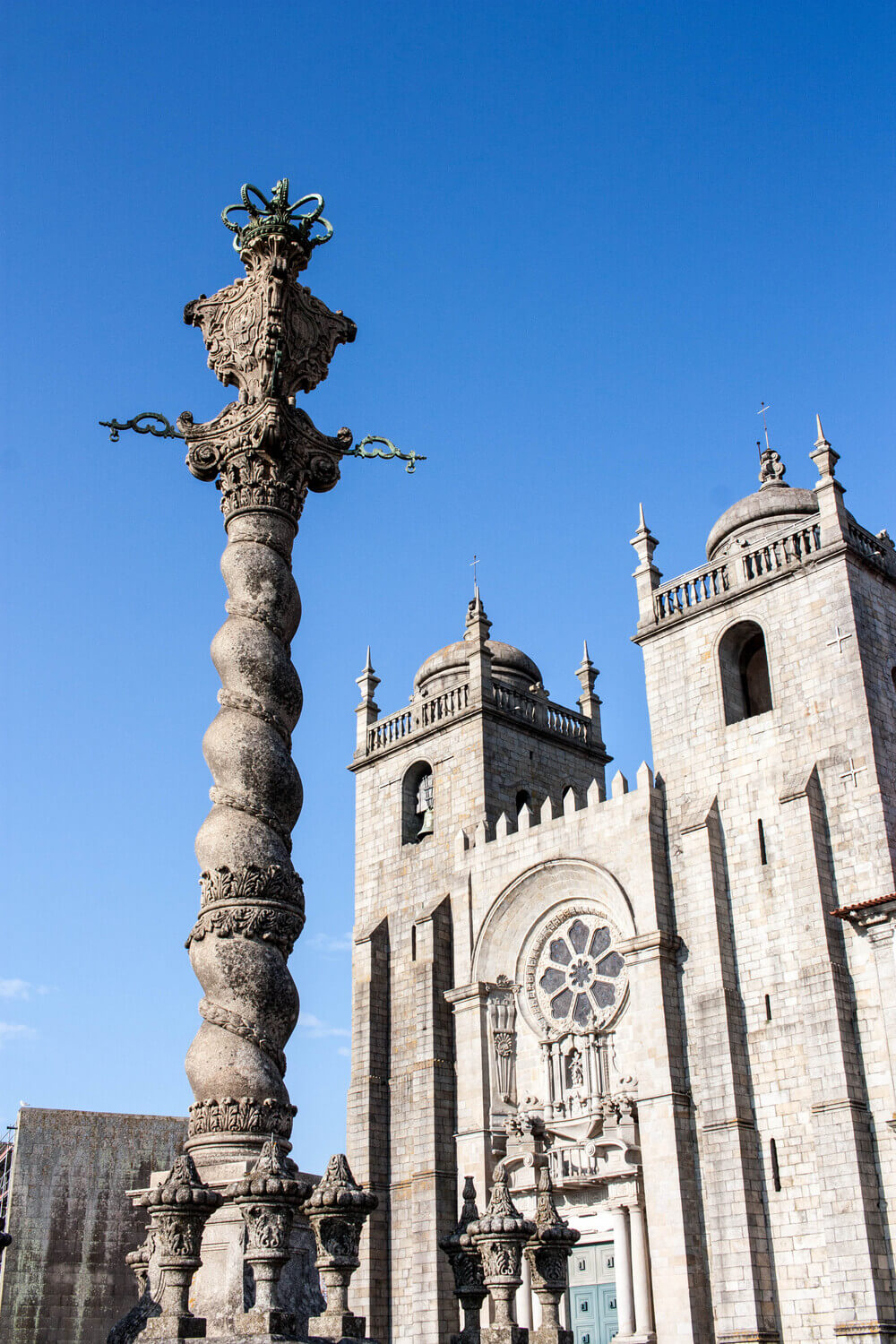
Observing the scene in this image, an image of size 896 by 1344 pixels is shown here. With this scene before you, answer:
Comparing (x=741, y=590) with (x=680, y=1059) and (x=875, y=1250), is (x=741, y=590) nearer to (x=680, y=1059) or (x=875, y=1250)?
(x=680, y=1059)

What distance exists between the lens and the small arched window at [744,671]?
25.0 meters

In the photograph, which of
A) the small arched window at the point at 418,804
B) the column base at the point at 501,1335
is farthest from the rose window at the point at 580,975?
the column base at the point at 501,1335

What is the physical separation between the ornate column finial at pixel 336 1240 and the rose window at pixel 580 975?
51.4 ft

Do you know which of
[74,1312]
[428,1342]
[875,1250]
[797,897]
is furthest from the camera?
[74,1312]

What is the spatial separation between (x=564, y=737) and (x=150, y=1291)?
23.0 m

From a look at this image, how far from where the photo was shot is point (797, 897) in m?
21.9

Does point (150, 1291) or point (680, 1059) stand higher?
point (680, 1059)

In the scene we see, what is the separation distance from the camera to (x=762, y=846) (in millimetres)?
22906

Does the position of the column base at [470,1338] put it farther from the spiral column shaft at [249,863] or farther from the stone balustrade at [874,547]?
the stone balustrade at [874,547]

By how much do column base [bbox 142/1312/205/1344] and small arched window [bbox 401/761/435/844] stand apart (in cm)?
2182

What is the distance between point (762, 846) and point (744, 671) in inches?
195

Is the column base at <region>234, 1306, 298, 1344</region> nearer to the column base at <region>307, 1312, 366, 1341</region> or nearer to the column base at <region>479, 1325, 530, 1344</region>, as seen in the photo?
the column base at <region>307, 1312, 366, 1341</region>

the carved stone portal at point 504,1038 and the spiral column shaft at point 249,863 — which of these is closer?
the spiral column shaft at point 249,863

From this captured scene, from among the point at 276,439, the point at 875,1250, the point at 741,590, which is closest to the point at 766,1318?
the point at 875,1250
